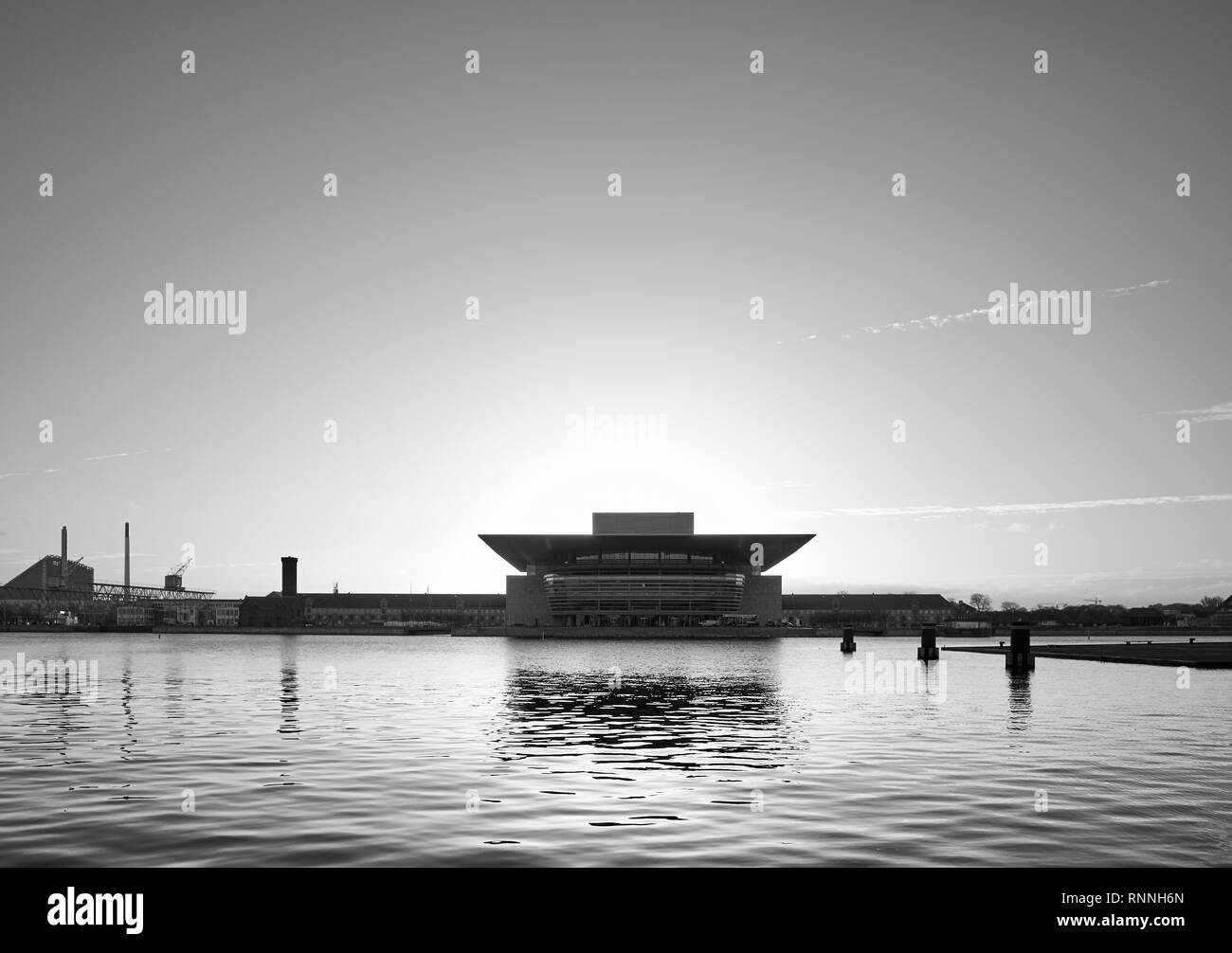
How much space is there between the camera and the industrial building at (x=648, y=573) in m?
152

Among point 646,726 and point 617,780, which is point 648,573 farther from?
point 617,780

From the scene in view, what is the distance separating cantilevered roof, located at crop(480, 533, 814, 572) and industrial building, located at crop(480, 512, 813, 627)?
0.13 m

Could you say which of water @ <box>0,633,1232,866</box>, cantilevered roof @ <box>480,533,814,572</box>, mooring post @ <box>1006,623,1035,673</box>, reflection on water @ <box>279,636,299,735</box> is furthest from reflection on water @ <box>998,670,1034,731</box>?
cantilevered roof @ <box>480,533,814,572</box>

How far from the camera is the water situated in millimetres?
11859

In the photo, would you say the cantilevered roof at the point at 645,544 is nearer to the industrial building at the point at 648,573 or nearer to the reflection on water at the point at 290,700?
the industrial building at the point at 648,573

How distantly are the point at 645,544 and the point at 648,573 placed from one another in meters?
4.22

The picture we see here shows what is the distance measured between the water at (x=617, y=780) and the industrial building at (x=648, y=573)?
114 meters

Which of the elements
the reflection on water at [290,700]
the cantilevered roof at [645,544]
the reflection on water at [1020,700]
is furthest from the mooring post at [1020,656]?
the cantilevered roof at [645,544]

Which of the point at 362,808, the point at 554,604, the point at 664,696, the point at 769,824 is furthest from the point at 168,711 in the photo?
the point at 554,604

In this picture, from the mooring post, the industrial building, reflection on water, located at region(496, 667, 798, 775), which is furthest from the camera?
the industrial building

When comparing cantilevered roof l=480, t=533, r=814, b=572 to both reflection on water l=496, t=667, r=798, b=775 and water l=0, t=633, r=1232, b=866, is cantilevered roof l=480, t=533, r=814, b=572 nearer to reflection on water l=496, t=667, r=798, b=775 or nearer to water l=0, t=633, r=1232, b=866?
reflection on water l=496, t=667, r=798, b=775

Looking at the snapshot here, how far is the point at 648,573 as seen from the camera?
500 ft
